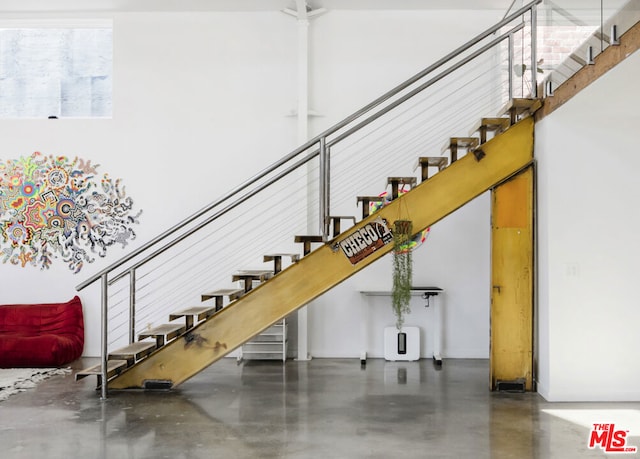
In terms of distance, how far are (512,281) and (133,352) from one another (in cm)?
351

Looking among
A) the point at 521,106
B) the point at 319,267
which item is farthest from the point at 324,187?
the point at 521,106

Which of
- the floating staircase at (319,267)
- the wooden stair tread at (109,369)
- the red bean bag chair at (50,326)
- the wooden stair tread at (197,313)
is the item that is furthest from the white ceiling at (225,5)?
the wooden stair tread at (109,369)

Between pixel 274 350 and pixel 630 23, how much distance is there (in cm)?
517

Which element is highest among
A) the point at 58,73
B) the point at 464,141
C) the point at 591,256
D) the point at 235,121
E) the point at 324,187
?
the point at 58,73

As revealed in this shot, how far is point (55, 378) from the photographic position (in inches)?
273

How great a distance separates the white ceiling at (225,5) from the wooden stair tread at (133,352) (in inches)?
164

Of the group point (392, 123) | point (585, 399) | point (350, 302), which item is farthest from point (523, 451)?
point (392, 123)

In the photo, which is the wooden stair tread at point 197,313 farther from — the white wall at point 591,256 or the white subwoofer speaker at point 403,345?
the white wall at point 591,256

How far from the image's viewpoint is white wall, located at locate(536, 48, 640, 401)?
19.0 feet

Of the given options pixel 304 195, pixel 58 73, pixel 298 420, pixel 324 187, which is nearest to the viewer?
pixel 298 420

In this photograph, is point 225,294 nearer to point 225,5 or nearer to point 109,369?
point 109,369

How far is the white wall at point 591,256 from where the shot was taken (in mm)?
5797

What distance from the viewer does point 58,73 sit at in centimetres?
857
